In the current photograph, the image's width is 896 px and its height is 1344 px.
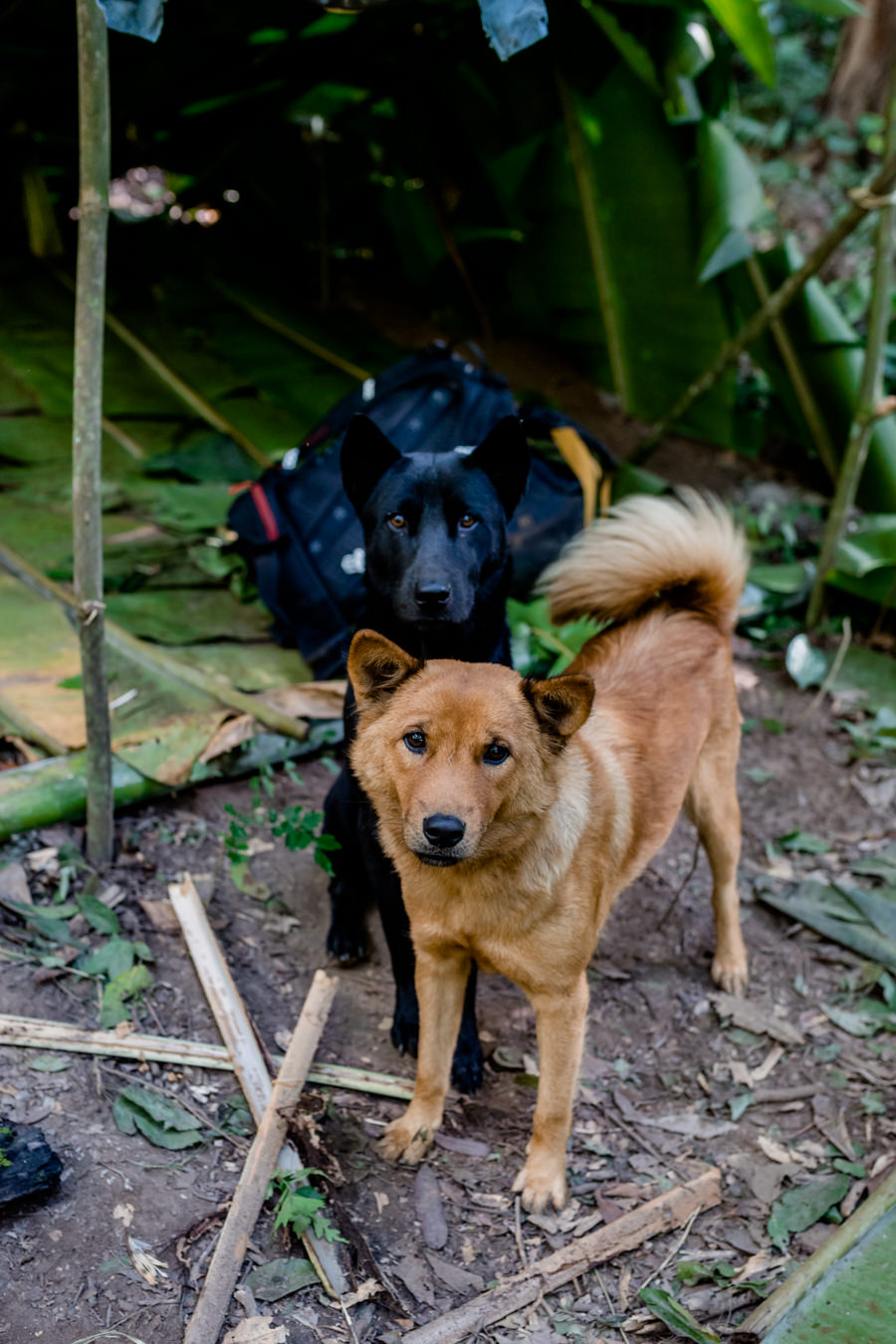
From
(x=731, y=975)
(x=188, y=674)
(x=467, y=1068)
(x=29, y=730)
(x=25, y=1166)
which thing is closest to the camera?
(x=25, y=1166)

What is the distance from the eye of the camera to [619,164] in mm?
6703

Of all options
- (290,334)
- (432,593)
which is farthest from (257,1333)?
(290,334)

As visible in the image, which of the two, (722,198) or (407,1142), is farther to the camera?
(722,198)

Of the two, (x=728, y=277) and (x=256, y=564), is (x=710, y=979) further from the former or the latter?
(x=728, y=277)

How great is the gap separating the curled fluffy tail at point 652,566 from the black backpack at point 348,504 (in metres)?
1.60

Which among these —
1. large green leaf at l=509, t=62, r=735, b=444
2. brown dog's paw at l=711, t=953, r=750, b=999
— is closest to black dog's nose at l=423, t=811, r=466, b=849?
brown dog's paw at l=711, t=953, r=750, b=999

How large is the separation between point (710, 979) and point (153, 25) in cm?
345

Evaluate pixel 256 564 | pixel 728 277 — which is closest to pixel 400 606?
pixel 256 564

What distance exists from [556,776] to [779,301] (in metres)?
4.27

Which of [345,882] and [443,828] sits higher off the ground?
[443,828]

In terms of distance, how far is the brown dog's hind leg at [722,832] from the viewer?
3.77 meters

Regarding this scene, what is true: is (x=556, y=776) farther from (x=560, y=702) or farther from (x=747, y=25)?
(x=747, y=25)

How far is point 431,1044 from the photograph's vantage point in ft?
9.77

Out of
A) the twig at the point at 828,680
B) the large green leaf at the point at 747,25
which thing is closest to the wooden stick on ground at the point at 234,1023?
the twig at the point at 828,680
